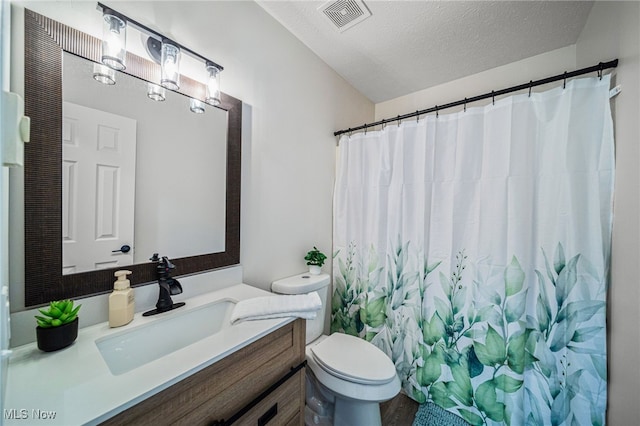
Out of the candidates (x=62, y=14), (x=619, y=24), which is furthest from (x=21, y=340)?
(x=619, y=24)

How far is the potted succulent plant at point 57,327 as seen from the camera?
66 cm

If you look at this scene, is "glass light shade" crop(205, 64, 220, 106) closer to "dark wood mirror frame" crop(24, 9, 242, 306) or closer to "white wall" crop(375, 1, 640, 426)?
"dark wood mirror frame" crop(24, 9, 242, 306)

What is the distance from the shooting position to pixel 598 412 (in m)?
1.04

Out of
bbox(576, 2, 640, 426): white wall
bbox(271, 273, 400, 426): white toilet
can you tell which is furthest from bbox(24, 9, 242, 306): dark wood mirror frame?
bbox(576, 2, 640, 426): white wall

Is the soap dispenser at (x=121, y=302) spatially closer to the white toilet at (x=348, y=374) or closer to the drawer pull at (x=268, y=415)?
the drawer pull at (x=268, y=415)

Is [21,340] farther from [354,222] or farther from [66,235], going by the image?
[354,222]

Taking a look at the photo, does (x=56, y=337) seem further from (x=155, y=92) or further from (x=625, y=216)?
(x=625, y=216)

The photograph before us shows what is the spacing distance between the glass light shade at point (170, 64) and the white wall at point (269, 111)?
12cm

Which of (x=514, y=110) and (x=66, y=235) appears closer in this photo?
(x=66, y=235)

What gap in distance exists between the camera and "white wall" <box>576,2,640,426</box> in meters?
0.86

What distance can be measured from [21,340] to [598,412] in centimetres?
220

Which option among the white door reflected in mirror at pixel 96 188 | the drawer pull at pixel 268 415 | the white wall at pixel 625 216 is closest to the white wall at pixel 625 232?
the white wall at pixel 625 216

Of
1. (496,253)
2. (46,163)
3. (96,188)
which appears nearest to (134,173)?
(96,188)

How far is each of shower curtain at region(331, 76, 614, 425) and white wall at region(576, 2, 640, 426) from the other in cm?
4
